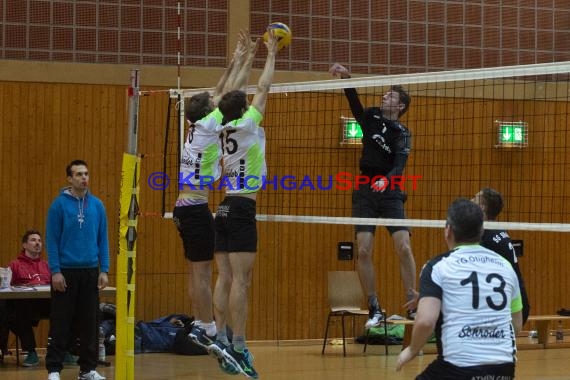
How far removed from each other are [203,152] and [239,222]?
3.36 feet

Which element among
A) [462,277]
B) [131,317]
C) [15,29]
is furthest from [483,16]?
[462,277]

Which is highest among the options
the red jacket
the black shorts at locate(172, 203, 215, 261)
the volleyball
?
the volleyball

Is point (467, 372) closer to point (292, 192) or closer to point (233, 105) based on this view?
point (233, 105)

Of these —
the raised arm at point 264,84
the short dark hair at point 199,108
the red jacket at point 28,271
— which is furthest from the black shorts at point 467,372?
the red jacket at point 28,271

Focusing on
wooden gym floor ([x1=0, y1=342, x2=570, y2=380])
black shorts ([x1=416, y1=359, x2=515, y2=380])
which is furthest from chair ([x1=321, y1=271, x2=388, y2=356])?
black shorts ([x1=416, y1=359, x2=515, y2=380])

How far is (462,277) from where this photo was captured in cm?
554

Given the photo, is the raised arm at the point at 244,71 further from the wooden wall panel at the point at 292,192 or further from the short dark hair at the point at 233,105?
the wooden wall panel at the point at 292,192

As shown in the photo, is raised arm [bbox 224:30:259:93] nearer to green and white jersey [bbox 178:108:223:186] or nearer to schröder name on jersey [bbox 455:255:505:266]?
green and white jersey [bbox 178:108:223:186]

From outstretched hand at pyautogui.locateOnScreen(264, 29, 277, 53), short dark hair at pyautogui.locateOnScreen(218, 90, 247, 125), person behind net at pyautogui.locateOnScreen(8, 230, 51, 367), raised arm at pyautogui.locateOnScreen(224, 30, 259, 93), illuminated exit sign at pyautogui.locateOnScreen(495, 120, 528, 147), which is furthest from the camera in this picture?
illuminated exit sign at pyautogui.locateOnScreen(495, 120, 528, 147)

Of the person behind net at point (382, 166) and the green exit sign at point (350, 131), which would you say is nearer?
the person behind net at point (382, 166)

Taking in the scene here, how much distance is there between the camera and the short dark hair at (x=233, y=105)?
9727mm

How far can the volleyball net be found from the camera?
15.3 meters

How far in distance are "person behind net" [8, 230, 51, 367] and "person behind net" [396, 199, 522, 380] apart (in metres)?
8.45

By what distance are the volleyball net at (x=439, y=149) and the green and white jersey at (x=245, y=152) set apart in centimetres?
448
